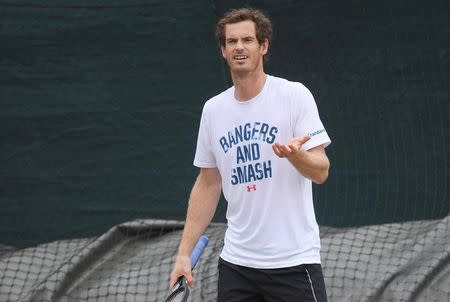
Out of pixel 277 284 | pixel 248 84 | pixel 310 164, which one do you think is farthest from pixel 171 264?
pixel 310 164

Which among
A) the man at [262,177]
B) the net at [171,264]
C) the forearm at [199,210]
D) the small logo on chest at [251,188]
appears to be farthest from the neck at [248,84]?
the net at [171,264]

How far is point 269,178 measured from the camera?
417 centimetres

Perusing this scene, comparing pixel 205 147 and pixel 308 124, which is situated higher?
pixel 308 124

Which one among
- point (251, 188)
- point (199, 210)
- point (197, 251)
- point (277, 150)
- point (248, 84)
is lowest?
point (197, 251)

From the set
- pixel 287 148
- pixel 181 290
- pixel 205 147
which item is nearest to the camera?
pixel 287 148

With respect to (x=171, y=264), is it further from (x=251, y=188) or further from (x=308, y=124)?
(x=308, y=124)

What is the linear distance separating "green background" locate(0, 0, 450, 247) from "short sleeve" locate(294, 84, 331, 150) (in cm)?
221

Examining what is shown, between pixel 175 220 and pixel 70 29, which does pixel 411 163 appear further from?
pixel 70 29

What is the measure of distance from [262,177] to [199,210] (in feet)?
1.42

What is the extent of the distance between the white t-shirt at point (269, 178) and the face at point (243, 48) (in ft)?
0.40

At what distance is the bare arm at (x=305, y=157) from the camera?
3.78 m

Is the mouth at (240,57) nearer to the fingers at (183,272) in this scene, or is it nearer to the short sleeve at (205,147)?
Answer: the short sleeve at (205,147)

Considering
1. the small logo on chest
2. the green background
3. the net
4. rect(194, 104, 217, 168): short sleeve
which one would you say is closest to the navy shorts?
the small logo on chest

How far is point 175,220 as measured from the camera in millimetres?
6582
